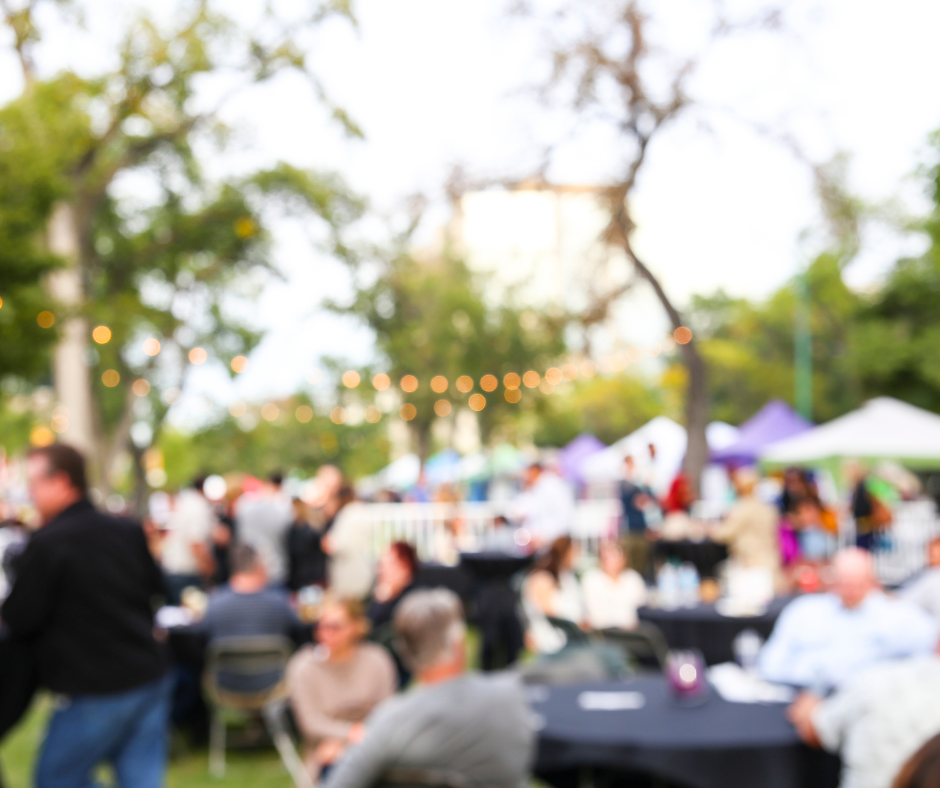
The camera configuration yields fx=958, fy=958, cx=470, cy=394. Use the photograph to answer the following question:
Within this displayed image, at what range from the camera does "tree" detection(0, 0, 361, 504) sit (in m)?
14.6

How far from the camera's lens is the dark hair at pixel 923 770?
3.60 ft

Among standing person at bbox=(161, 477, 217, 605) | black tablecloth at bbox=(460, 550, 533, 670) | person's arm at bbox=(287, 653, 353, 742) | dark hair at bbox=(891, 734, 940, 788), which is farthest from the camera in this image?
standing person at bbox=(161, 477, 217, 605)

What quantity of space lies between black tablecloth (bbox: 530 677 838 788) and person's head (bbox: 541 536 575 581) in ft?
10.3

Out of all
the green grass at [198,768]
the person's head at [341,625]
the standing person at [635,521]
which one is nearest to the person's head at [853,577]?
the person's head at [341,625]

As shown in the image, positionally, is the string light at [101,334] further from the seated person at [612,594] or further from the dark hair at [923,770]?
the dark hair at [923,770]

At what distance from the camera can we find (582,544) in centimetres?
1577

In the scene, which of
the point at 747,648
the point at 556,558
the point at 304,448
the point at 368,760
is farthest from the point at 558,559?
the point at 304,448

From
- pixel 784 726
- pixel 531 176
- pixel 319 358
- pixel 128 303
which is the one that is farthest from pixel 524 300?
pixel 784 726

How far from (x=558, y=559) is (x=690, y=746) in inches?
149

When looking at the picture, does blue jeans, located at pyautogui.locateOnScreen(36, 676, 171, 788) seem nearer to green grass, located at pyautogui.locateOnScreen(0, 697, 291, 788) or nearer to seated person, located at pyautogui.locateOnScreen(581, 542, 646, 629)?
green grass, located at pyautogui.locateOnScreen(0, 697, 291, 788)

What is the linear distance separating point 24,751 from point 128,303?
32.7ft

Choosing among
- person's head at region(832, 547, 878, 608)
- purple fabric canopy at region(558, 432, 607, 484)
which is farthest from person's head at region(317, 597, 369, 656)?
purple fabric canopy at region(558, 432, 607, 484)

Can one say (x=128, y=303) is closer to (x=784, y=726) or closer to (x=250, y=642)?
(x=250, y=642)

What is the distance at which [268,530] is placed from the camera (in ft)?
29.2
